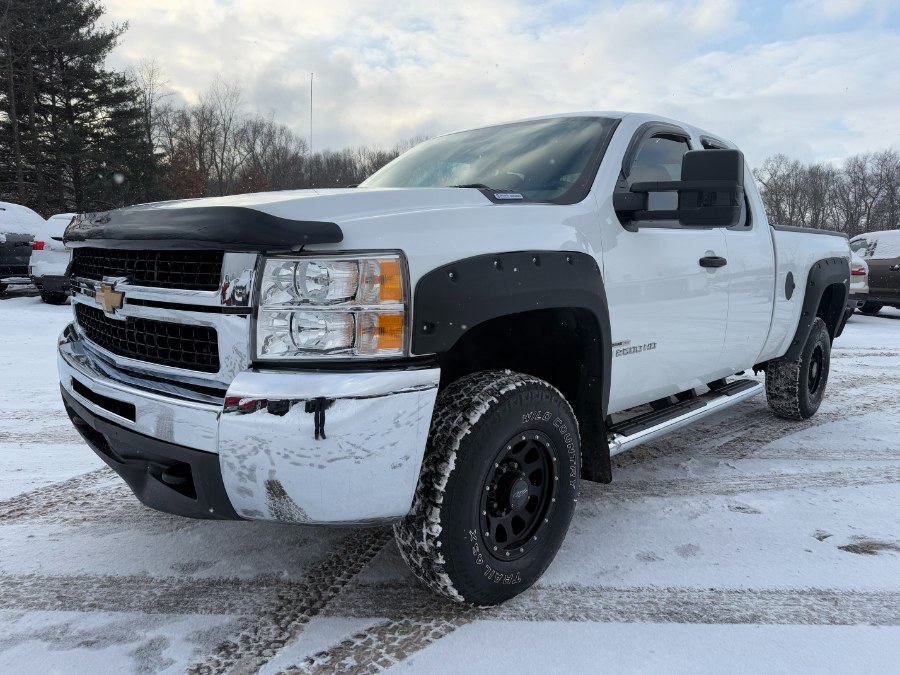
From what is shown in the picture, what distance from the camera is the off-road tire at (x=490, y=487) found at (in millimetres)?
1968

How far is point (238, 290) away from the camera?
1803mm

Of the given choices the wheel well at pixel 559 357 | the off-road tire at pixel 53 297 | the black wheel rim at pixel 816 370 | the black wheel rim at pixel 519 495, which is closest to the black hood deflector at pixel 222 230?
the wheel well at pixel 559 357

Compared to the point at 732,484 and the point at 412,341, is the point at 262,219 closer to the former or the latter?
the point at 412,341

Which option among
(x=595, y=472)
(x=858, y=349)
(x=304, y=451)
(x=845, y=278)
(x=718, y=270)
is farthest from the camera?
(x=858, y=349)

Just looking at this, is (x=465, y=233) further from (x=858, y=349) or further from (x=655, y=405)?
(x=858, y=349)

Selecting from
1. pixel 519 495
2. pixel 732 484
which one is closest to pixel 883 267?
pixel 732 484

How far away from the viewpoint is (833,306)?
5055mm

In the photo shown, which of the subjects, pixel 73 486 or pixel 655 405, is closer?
pixel 73 486

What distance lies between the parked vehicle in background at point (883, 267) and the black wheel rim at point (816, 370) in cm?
937

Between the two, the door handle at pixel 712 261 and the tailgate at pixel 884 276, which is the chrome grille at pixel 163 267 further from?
the tailgate at pixel 884 276

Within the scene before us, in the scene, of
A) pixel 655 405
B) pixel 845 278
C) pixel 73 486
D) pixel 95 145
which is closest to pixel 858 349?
pixel 845 278

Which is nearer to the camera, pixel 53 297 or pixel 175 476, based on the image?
pixel 175 476

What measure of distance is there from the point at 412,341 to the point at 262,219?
51 centimetres

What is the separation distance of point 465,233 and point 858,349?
861cm
